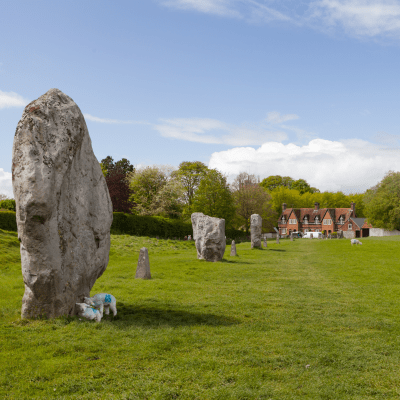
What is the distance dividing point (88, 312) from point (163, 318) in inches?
72.2

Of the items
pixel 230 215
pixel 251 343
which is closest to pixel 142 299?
pixel 251 343

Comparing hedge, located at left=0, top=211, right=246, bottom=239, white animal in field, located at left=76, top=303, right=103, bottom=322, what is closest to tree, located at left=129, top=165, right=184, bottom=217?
hedge, located at left=0, top=211, right=246, bottom=239

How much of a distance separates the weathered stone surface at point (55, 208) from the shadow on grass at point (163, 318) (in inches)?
49.0

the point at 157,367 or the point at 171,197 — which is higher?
the point at 171,197

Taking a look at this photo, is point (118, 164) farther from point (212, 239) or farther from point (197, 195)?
point (212, 239)

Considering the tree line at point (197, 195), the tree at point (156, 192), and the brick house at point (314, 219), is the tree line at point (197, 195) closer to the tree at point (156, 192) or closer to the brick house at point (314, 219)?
the tree at point (156, 192)

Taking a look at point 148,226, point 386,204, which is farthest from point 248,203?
point 148,226

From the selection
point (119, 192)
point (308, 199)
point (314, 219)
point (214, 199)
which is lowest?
point (314, 219)

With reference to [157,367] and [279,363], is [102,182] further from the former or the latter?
[279,363]

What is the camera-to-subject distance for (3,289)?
1259 centimetres

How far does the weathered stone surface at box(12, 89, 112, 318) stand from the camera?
821 centimetres

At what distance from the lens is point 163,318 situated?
940 centimetres

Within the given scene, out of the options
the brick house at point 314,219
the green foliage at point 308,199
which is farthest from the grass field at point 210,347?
the green foliage at point 308,199

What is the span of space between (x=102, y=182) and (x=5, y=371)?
5325 millimetres
